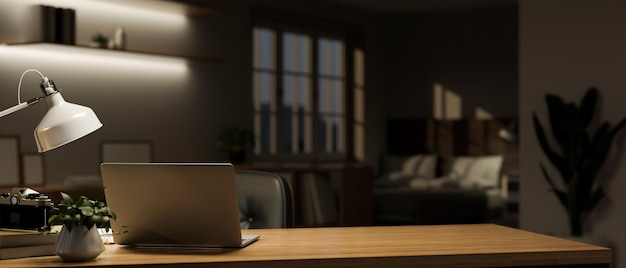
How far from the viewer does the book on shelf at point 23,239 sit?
7.55 ft

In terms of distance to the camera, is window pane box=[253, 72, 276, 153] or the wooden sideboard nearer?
the wooden sideboard

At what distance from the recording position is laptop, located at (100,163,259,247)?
238 centimetres

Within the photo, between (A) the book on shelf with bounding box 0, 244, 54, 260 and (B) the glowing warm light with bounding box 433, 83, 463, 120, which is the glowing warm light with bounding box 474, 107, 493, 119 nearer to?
(B) the glowing warm light with bounding box 433, 83, 463, 120

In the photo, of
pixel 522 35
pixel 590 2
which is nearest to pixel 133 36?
pixel 522 35

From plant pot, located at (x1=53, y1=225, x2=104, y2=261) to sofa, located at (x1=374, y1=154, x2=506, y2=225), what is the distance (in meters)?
6.69

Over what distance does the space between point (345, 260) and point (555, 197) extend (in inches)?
177

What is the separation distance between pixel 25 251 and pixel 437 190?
24.6 ft

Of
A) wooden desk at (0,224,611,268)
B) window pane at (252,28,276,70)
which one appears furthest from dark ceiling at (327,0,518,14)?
wooden desk at (0,224,611,268)

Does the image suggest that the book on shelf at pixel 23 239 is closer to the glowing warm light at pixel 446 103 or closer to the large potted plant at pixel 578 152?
the large potted plant at pixel 578 152

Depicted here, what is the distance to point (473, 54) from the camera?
34.0ft

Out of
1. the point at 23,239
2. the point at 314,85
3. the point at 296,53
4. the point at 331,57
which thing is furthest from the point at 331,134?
the point at 23,239

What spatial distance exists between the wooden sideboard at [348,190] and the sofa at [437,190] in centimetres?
213

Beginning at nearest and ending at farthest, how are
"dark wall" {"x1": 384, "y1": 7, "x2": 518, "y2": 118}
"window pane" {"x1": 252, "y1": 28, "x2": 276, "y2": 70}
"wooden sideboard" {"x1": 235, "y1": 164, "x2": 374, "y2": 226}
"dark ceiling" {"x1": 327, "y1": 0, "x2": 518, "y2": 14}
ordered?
"wooden sideboard" {"x1": 235, "y1": 164, "x2": 374, "y2": 226} → "window pane" {"x1": 252, "y1": 28, "x2": 276, "y2": 70} → "dark ceiling" {"x1": 327, "y1": 0, "x2": 518, "y2": 14} → "dark wall" {"x1": 384, "y1": 7, "x2": 518, "y2": 118}

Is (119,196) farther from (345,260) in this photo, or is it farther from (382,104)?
(382,104)
